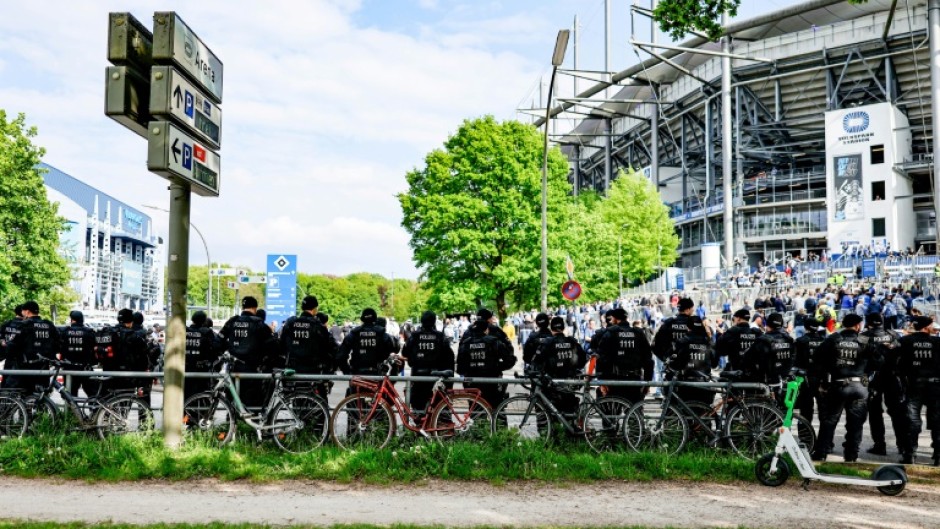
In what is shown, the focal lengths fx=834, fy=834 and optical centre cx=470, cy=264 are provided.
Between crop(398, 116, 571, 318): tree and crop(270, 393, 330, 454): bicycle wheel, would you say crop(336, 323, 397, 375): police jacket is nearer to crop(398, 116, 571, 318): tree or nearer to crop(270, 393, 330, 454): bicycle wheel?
crop(270, 393, 330, 454): bicycle wheel

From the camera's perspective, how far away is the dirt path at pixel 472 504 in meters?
6.50

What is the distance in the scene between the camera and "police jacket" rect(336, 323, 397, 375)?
10141 mm

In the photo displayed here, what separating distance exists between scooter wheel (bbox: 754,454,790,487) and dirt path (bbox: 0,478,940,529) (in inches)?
4.2

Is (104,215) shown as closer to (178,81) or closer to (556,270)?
(556,270)

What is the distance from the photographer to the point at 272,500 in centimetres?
711

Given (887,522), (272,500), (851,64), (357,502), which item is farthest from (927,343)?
(851,64)

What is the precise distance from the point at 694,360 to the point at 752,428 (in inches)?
41.1

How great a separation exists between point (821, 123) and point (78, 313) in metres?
61.0

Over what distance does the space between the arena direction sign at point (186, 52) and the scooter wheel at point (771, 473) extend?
22.6 feet

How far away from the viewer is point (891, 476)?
7.52m

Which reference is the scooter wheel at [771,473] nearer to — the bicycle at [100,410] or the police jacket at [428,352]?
the police jacket at [428,352]

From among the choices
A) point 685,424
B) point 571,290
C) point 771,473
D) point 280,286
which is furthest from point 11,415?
point 280,286

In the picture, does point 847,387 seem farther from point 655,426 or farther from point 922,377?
point 655,426

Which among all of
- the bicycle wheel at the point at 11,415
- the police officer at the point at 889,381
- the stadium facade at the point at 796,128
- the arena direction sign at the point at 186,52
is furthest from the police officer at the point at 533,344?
the stadium facade at the point at 796,128
